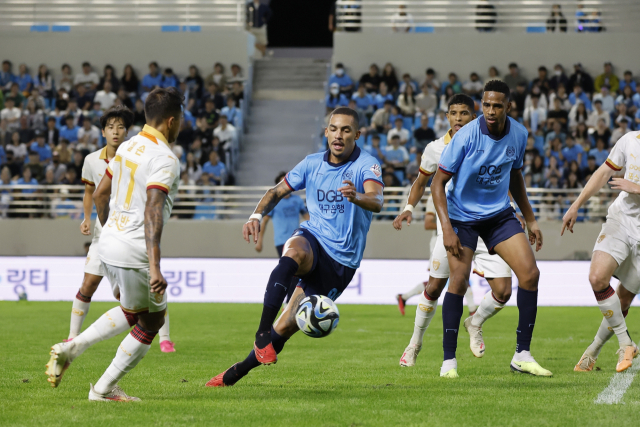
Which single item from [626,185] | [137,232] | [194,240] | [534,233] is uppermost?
[137,232]

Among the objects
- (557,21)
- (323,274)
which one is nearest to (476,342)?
(323,274)

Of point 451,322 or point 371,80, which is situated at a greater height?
point 451,322

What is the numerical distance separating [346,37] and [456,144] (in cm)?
2015

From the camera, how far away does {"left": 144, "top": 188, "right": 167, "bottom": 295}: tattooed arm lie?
16.5ft

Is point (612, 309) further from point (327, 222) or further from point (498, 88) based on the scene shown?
point (327, 222)

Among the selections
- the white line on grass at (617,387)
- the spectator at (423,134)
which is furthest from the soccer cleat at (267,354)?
the spectator at (423,134)

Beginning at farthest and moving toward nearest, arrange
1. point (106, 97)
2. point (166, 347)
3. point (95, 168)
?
point (106, 97) → point (166, 347) → point (95, 168)

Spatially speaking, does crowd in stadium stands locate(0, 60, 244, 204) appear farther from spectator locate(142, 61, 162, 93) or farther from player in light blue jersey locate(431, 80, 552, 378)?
player in light blue jersey locate(431, 80, 552, 378)

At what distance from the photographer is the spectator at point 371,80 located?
23969 millimetres

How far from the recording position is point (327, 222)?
6.40m

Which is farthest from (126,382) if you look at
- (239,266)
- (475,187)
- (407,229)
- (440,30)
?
(440,30)

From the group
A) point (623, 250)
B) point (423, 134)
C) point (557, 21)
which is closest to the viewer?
point (623, 250)

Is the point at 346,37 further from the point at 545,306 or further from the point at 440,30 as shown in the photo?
the point at 545,306

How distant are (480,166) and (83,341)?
3320 millimetres
